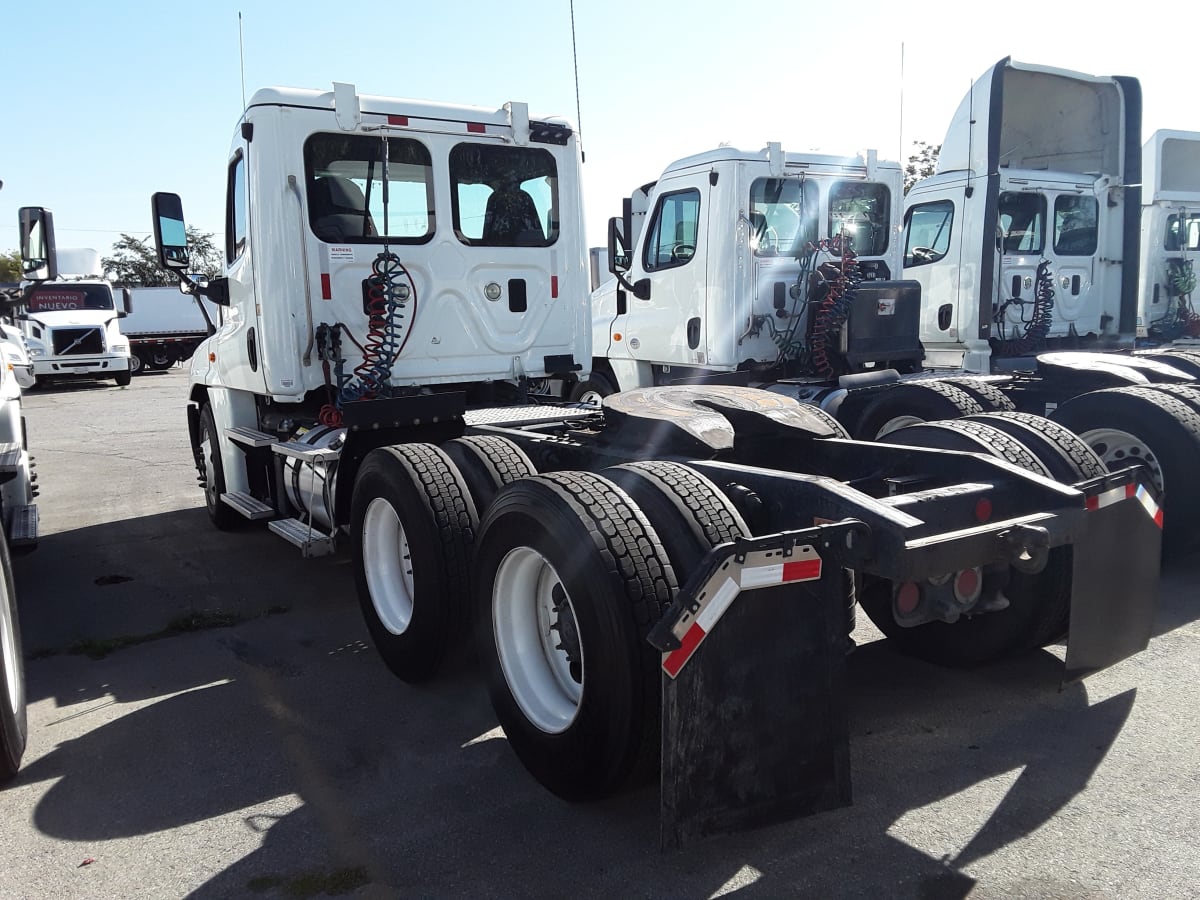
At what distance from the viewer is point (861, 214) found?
8.68 m

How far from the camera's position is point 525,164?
21.3 feet

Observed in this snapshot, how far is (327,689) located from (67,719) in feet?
3.62

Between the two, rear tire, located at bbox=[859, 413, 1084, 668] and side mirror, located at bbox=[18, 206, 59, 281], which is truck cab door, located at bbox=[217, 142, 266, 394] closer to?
side mirror, located at bbox=[18, 206, 59, 281]

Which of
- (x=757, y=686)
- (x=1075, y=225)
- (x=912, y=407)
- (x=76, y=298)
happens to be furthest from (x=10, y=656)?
(x=76, y=298)

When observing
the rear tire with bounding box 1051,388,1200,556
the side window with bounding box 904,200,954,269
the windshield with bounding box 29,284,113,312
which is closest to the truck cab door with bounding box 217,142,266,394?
the rear tire with bounding box 1051,388,1200,556

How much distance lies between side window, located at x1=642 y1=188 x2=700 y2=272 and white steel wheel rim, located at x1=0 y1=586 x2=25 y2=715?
6028 mm

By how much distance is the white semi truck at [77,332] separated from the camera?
2262 centimetres

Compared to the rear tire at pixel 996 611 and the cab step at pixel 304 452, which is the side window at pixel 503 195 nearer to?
the cab step at pixel 304 452

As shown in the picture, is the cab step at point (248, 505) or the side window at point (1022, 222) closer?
the cab step at point (248, 505)

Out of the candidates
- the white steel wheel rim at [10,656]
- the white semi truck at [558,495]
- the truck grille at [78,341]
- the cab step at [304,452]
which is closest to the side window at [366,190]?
the white semi truck at [558,495]

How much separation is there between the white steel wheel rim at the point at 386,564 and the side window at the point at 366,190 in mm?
2147

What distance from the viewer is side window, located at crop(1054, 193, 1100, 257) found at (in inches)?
372

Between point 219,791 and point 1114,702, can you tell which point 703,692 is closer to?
point 219,791

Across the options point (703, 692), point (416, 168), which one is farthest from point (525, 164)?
point (703, 692)
